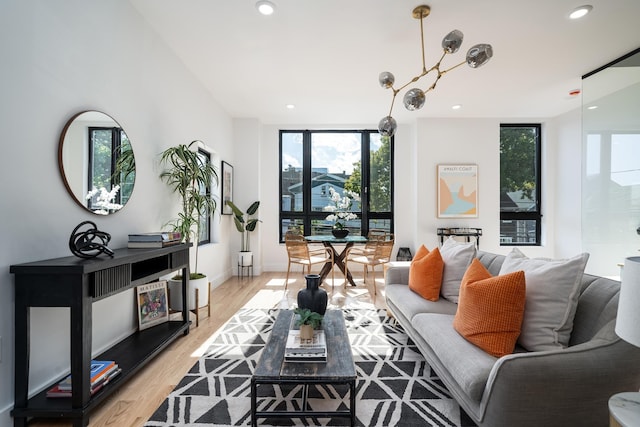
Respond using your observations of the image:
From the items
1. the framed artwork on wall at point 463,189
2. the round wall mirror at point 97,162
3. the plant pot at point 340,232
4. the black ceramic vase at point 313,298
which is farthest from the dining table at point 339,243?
the round wall mirror at point 97,162

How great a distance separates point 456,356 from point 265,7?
2854 mm

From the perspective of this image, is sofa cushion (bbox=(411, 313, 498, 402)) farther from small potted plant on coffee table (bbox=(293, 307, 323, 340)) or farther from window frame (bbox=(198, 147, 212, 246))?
window frame (bbox=(198, 147, 212, 246))

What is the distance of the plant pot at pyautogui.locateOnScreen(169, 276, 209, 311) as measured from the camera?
309 centimetres

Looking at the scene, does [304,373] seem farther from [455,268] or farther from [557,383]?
[455,268]

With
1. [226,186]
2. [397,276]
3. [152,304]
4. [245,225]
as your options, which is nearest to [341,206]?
[245,225]

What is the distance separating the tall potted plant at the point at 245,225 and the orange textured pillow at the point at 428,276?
3299mm

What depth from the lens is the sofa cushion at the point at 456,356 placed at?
145cm

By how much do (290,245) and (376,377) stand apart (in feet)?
8.41

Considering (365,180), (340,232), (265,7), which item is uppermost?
(265,7)

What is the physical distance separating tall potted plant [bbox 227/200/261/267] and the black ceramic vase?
3412mm

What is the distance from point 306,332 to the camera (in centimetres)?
187

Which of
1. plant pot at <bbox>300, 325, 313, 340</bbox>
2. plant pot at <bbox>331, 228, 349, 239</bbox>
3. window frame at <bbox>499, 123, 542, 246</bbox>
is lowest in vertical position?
plant pot at <bbox>300, 325, 313, 340</bbox>

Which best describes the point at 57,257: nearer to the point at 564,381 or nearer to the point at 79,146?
the point at 79,146

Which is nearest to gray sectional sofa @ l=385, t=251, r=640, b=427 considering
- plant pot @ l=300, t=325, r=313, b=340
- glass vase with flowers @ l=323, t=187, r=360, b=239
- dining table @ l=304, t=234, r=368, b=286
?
plant pot @ l=300, t=325, r=313, b=340
